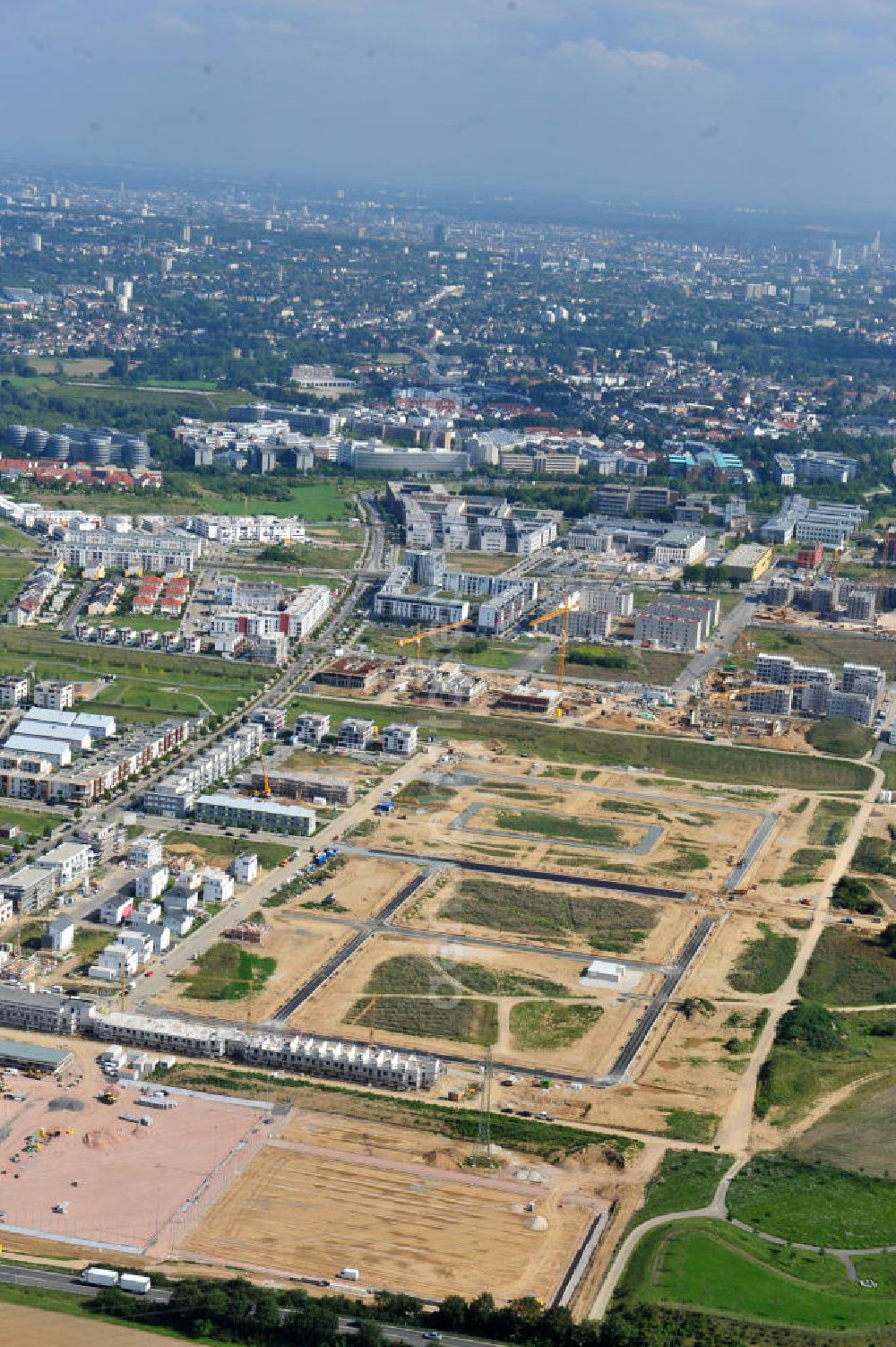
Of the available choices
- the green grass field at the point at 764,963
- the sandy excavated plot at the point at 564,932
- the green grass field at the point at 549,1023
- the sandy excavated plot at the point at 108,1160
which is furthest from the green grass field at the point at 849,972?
the sandy excavated plot at the point at 108,1160

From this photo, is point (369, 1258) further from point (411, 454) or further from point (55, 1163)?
point (411, 454)

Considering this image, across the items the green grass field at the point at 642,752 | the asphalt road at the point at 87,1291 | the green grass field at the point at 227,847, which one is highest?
the green grass field at the point at 642,752

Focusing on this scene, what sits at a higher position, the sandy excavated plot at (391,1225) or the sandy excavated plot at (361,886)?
the sandy excavated plot at (361,886)

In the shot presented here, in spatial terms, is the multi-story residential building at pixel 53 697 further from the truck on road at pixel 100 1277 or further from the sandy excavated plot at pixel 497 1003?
the truck on road at pixel 100 1277

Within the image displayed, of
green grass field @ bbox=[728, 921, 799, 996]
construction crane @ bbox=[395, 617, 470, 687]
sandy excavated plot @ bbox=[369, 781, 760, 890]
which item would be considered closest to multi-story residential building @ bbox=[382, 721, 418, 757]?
sandy excavated plot @ bbox=[369, 781, 760, 890]

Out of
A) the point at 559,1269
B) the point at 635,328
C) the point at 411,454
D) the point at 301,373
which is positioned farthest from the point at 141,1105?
the point at 635,328

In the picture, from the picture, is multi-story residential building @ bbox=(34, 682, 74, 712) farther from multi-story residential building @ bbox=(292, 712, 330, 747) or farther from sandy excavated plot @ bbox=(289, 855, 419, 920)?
sandy excavated plot @ bbox=(289, 855, 419, 920)

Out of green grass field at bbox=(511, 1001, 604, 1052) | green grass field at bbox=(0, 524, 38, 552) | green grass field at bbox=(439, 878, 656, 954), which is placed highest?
green grass field at bbox=(0, 524, 38, 552)
